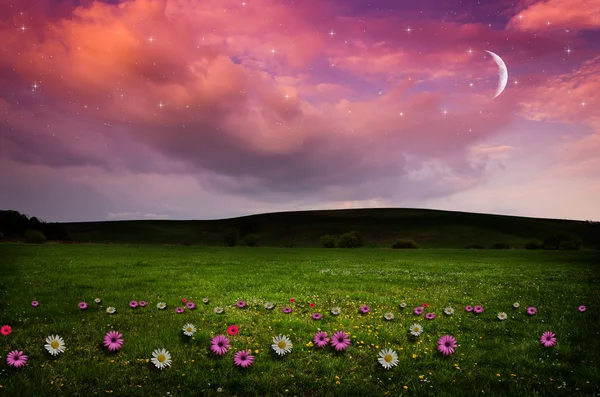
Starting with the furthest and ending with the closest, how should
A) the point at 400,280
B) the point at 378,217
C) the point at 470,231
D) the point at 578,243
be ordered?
the point at 378,217, the point at 470,231, the point at 578,243, the point at 400,280

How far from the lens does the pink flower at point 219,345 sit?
754 cm

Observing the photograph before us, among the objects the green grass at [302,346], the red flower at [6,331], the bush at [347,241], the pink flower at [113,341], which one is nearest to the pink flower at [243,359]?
the green grass at [302,346]

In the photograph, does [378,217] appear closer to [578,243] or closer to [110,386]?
[578,243]

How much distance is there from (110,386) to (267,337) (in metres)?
3.45

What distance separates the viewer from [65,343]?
8242mm

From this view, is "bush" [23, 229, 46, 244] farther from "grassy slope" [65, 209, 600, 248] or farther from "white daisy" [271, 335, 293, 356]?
"white daisy" [271, 335, 293, 356]

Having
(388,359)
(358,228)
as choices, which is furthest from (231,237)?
(388,359)

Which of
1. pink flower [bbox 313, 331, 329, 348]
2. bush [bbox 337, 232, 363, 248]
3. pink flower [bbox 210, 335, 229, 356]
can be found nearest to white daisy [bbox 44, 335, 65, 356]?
pink flower [bbox 210, 335, 229, 356]

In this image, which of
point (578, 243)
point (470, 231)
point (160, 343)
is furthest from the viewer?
point (470, 231)

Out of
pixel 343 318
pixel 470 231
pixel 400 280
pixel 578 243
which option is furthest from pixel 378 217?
pixel 343 318

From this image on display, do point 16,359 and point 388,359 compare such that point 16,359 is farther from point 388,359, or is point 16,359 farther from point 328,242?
point 328,242

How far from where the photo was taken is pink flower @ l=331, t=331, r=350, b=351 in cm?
770

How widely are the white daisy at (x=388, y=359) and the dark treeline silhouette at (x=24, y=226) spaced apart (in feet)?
312

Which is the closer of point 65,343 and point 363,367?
point 363,367
